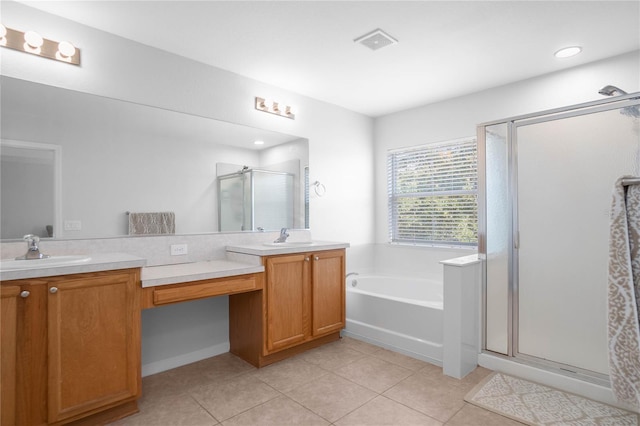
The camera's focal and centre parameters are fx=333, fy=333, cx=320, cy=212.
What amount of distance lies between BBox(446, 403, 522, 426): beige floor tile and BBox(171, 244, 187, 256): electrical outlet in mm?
2188

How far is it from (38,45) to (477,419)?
3.48 metres

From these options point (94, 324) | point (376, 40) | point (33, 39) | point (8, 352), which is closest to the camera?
point (8, 352)

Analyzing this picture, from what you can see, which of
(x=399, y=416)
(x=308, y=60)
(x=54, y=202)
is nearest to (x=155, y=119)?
(x=54, y=202)

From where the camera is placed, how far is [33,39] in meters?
2.04

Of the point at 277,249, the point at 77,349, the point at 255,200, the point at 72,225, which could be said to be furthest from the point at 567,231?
the point at 72,225

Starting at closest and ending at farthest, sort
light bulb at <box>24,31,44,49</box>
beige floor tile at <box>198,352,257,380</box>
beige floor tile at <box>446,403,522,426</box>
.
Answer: beige floor tile at <box>446,403,522,426</box> < light bulb at <box>24,31,44,49</box> < beige floor tile at <box>198,352,257,380</box>

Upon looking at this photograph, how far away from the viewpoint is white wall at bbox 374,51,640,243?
2.79 meters

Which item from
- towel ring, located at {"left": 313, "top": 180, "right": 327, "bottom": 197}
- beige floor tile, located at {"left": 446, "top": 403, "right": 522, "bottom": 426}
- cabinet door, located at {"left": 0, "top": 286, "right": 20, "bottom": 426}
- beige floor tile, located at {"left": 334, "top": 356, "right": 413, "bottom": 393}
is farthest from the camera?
towel ring, located at {"left": 313, "top": 180, "right": 327, "bottom": 197}

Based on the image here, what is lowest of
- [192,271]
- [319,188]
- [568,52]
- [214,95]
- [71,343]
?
[71,343]

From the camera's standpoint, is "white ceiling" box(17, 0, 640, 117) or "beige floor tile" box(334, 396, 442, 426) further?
"white ceiling" box(17, 0, 640, 117)

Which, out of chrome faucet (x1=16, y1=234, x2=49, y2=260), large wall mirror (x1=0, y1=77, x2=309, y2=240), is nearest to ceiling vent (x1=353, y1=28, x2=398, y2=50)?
large wall mirror (x1=0, y1=77, x2=309, y2=240)

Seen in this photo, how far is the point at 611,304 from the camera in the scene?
4.70 feet

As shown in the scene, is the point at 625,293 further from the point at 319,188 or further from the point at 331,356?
the point at 319,188

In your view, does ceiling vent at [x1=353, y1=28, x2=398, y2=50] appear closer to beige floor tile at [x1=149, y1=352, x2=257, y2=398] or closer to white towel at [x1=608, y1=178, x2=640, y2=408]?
white towel at [x1=608, y1=178, x2=640, y2=408]
